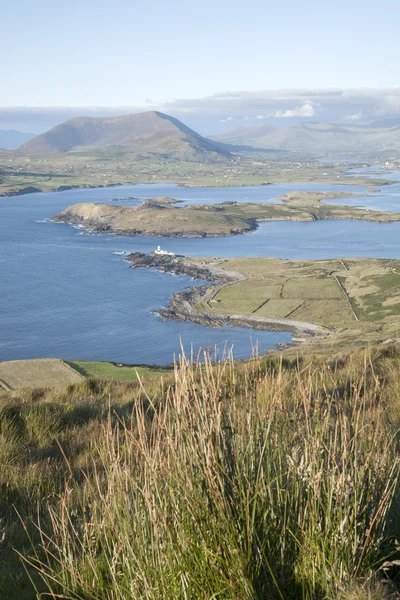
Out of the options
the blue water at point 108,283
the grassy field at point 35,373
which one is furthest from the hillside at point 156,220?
the grassy field at point 35,373

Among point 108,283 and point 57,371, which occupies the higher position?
point 108,283

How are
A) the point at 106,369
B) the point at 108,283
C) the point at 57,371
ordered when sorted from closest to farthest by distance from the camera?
the point at 57,371, the point at 106,369, the point at 108,283

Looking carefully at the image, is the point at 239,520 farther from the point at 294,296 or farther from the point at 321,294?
the point at 321,294

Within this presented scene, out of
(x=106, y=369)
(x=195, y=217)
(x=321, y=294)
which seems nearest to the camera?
(x=106, y=369)

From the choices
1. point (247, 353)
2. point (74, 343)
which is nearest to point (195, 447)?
point (247, 353)

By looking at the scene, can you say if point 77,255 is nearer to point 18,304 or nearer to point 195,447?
Answer: point 18,304

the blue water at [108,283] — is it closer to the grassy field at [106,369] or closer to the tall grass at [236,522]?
the grassy field at [106,369]

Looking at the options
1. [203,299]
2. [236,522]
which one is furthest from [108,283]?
[236,522]
